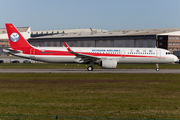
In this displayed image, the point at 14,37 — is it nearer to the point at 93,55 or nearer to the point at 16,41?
the point at 16,41

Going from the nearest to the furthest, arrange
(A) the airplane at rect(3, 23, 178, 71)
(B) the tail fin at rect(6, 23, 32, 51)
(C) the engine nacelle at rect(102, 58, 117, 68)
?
(C) the engine nacelle at rect(102, 58, 117, 68) < (A) the airplane at rect(3, 23, 178, 71) < (B) the tail fin at rect(6, 23, 32, 51)

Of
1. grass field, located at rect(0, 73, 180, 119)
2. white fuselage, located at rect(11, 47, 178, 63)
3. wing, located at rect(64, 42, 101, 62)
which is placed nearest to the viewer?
grass field, located at rect(0, 73, 180, 119)

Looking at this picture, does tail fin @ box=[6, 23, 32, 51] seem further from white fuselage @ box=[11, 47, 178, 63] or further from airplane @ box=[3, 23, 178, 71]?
white fuselage @ box=[11, 47, 178, 63]

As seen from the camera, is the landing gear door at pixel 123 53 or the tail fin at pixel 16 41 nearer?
the landing gear door at pixel 123 53

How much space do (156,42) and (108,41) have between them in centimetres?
1803

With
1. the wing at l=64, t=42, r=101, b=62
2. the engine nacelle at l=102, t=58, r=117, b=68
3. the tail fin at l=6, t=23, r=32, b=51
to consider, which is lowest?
the engine nacelle at l=102, t=58, r=117, b=68

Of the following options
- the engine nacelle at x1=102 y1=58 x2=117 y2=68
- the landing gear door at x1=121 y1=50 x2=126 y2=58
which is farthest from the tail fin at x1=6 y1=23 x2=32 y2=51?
the landing gear door at x1=121 y1=50 x2=126 y2=58

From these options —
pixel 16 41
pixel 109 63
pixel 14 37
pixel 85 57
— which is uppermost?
pixel 14 37

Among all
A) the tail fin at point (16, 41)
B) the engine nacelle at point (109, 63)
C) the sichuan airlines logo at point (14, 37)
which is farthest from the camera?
the sichuan airlines logo at point (14, 37)

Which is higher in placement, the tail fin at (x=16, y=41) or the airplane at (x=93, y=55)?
the tail fin at (x=16, y=41)

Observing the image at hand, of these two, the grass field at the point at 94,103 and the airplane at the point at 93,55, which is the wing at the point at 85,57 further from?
the grass field at the point at 94,103

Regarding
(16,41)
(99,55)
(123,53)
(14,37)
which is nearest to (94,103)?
(99,55)

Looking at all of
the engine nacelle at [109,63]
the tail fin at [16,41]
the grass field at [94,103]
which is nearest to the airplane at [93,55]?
the tail fin at [16,41]

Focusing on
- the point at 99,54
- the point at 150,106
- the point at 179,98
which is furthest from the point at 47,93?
the point at 99,54
